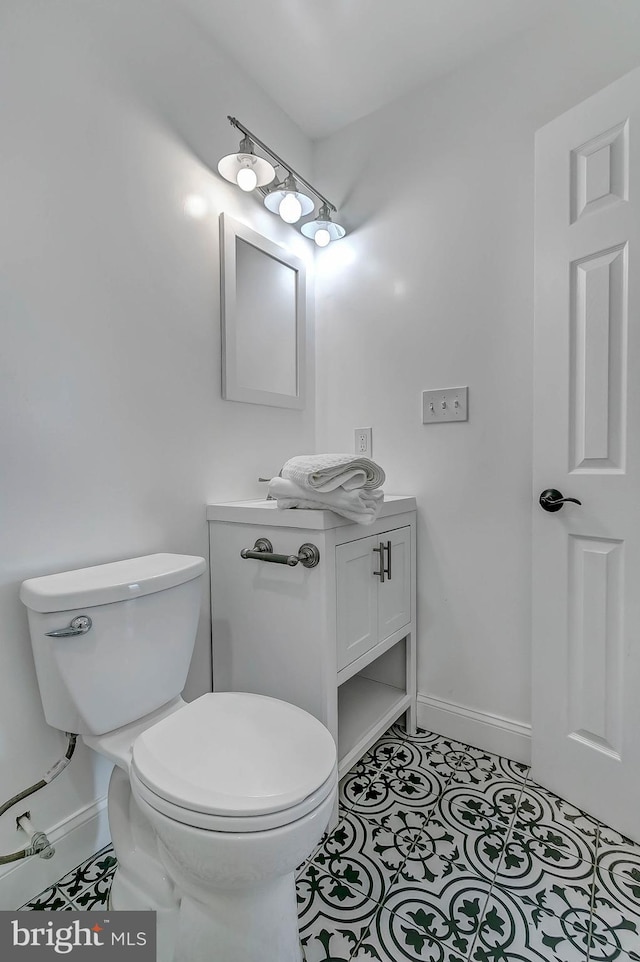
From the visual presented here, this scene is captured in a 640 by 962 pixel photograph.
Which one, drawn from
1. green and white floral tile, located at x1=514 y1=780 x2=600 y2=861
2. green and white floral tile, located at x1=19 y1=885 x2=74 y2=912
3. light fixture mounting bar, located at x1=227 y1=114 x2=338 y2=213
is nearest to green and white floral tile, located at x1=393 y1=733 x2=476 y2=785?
green and white floral tile, located at x1=514 y1=780 x2=600 y2=861

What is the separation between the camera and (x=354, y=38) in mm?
1461

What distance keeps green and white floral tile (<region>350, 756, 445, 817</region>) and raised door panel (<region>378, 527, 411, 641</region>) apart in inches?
16.3

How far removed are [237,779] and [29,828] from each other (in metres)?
0.57

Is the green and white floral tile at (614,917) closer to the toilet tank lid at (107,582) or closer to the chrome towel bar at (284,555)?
the chrome towel bar at (284,555)

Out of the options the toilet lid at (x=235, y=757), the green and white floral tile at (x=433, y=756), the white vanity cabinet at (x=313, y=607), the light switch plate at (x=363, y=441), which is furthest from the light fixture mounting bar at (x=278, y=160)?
the green and white floral tile at (x=433, y=756)

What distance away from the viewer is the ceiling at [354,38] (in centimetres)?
136

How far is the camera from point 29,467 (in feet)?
3.34

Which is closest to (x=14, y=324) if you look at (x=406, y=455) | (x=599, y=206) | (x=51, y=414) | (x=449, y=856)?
(x=51, y=414)

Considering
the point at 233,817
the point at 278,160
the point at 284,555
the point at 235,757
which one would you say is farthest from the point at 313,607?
the point at 278,160

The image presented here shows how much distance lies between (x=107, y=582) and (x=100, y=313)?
68cm

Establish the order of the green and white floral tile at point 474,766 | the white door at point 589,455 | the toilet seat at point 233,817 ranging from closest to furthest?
the toilet seat at point 233,817
the white door at point 589,455
the green and white floral tile at point 474,766

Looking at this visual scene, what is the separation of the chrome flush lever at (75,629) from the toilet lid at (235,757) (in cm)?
25

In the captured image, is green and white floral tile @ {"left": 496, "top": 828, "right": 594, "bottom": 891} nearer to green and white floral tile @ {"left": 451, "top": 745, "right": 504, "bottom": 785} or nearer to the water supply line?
green and white floral tile @ {"left": 451, "top": 745, "right": 504, "bottom": 785}

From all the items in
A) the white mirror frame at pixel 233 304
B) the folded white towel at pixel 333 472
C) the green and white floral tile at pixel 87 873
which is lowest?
the green and white floral tile at pixel 87 873
